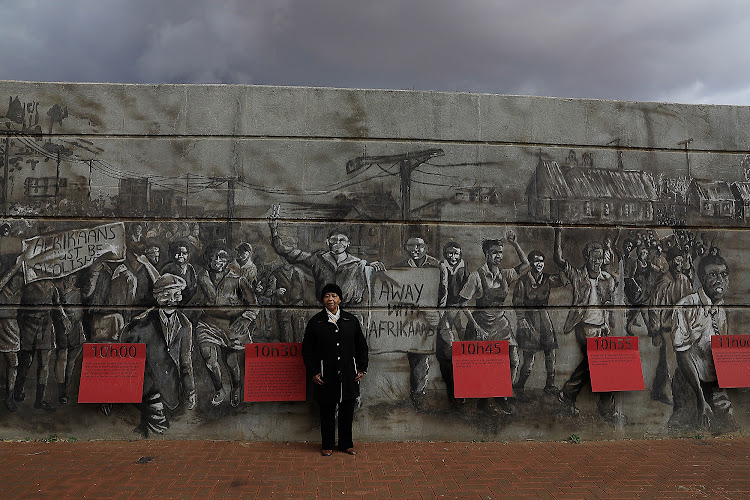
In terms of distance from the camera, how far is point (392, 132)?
18.4 feet

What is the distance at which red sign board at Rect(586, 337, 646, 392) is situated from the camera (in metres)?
5.57

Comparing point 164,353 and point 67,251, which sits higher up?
point 67,251

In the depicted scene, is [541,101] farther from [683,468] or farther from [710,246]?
[683,468]

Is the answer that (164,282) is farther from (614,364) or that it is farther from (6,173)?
(614,364)

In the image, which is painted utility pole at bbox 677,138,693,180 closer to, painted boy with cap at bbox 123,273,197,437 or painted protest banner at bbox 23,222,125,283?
painted boy with cap at bbox 123,273,197,437

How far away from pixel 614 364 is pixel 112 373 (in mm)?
5915

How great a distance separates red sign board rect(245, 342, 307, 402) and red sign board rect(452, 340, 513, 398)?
182 centimetres

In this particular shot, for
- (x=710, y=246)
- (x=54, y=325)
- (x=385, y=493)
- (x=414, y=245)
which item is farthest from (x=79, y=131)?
(x=710, y=246)

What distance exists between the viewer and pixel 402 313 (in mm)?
5504

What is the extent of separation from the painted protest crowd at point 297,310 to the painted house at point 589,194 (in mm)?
270

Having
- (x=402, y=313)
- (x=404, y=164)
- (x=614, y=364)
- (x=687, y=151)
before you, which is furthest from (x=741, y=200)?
(x=402, y=313)

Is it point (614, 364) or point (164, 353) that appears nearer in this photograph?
point (164, 353)

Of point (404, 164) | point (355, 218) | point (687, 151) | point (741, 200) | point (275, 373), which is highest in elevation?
point (687, 151)

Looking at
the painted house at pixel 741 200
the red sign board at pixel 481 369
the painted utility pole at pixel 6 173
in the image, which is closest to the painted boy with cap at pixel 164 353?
the painted utility pole at pixel 6 173
